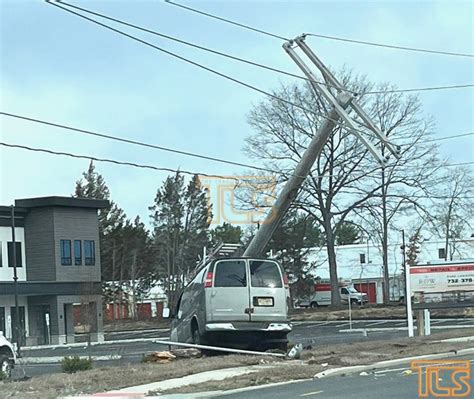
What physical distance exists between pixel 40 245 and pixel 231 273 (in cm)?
3977

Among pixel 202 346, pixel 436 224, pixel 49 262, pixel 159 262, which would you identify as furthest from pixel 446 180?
pixel 202 346

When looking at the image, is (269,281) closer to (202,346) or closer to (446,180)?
(202,346)

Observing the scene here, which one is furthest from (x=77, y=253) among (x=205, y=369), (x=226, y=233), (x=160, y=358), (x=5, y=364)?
(x=205, y=369)

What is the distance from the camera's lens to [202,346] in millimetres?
20906

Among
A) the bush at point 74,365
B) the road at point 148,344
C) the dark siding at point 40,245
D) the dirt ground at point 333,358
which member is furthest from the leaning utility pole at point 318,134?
the dark siding at point 40,245

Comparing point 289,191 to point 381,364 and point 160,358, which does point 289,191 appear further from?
point 381,364

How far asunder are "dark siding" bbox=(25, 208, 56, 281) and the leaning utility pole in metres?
30.9

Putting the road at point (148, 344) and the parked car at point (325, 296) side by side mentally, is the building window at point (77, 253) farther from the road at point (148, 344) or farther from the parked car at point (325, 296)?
the parked car at point (325, 296)

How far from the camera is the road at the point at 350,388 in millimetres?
13508

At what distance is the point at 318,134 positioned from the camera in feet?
103

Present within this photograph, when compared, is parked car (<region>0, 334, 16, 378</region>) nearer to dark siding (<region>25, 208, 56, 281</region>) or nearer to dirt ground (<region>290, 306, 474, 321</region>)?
dirt ground (<region>290, 306, 474, 321</region>)

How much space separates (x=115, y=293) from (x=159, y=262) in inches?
197

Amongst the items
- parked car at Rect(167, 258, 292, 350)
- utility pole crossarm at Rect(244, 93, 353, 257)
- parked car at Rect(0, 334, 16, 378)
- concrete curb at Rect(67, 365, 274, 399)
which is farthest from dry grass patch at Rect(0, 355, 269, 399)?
utility pole crossarm at Rect(244, 93, 353, 257)

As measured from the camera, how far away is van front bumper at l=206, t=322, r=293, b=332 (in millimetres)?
20812
